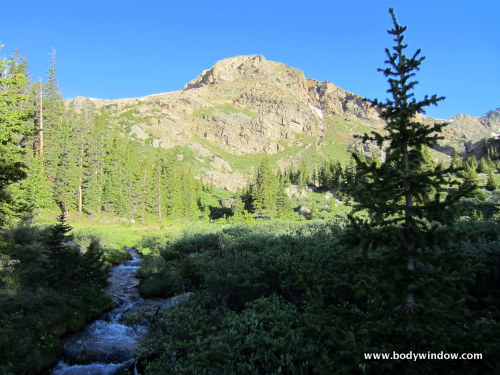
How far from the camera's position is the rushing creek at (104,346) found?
7.89 m

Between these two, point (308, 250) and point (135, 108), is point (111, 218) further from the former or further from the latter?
point (135, 108)

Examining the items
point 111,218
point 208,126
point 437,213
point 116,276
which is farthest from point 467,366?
point 208,126

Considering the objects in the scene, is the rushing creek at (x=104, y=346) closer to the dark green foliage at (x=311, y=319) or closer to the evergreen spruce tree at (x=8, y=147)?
the dark green foliage at (x=311, y=319)

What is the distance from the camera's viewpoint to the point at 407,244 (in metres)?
3.98

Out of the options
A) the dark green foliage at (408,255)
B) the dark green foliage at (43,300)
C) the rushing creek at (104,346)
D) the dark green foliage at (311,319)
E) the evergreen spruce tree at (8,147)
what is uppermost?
the evergreen spruce tree at (8,147)

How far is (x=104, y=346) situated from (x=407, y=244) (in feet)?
31.8

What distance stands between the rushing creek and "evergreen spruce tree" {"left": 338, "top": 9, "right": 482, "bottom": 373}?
6846mm

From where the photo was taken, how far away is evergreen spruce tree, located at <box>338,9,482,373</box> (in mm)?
3754

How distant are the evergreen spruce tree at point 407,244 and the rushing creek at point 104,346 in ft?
22.5

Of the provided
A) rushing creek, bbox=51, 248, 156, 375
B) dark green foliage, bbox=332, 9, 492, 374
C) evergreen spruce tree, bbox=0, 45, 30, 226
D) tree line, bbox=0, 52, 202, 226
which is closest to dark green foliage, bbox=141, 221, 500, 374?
dark green foliage, bbox=332, 9, 492, 374

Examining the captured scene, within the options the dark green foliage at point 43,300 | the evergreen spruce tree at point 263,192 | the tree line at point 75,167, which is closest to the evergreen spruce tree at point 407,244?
the dark green foliage at point 43,300

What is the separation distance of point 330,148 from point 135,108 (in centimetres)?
13550

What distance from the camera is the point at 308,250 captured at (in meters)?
11.1

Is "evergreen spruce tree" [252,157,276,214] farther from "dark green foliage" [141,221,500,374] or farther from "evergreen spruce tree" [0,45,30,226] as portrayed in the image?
"evergreen spruce tree" [0,45,30,226]
